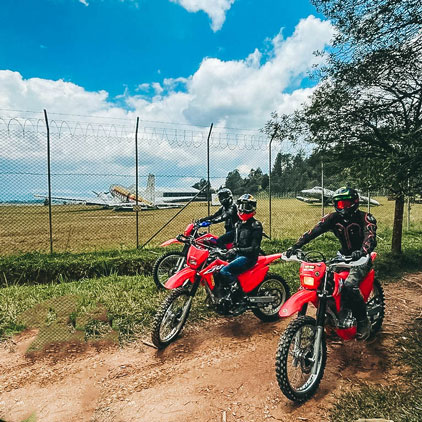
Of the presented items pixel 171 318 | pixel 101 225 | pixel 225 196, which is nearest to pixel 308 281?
pixel 171 318

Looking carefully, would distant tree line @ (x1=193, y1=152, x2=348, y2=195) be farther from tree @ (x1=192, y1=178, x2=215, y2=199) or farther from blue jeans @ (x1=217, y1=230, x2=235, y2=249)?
blue jeans @ (x1=217, y1=230, x2=235, y2=249)

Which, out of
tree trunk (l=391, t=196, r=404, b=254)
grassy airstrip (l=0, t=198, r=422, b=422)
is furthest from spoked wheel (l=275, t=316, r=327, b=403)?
tree trunk (l=391, t=196, r=404, b=254)

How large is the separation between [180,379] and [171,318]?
0.87 metres

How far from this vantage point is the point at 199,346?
4.07 m

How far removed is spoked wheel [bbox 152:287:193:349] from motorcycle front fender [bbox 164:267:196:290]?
0.33 ft

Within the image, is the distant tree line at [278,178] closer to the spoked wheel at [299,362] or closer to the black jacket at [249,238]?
the black jacket at [249,238]

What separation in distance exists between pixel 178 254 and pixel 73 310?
213 cm

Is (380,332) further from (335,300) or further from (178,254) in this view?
(178,254)

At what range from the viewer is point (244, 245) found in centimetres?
471

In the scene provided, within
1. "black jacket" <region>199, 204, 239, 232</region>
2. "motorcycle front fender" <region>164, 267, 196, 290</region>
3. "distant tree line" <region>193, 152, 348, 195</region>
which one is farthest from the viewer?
"distant tree line" <region>193, 152, 348, 195</region>

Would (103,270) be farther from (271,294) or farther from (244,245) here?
(271,294)

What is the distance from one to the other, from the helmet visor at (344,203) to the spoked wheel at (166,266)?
10.3ft

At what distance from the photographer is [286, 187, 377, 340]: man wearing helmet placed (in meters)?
3.46

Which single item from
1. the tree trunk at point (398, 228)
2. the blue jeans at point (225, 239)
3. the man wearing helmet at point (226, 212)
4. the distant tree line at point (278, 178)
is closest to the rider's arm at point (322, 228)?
the blue jeans at point (225, 239)
